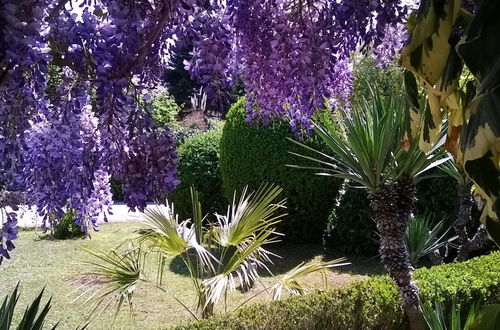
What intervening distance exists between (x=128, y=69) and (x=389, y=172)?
6.74 feet

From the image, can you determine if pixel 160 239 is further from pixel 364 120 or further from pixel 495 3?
pixel 495 3

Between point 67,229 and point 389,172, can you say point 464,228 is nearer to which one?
point 389,172

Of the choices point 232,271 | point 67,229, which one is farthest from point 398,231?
point 67,229

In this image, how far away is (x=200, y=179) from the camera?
826 cm

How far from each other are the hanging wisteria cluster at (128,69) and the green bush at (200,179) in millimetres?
5409

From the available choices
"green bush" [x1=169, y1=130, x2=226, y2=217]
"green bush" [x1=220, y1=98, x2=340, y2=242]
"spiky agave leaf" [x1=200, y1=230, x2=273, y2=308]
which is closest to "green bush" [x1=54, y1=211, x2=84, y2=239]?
"green bush" [x1=169, y1=130, x2=226, y2=217]

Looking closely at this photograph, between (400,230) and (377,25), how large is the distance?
5.19 ft

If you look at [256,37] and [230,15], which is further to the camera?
[256,37]

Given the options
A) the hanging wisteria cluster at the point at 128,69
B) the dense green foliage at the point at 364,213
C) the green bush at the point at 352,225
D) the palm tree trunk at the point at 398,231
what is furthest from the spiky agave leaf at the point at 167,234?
the green bush at the point at 352,225

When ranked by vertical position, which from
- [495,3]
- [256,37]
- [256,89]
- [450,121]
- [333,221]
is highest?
[256,37]

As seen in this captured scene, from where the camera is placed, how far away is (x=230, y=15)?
2.31 metres

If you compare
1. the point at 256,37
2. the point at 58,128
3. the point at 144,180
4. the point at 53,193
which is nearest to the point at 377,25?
the point at 256,37

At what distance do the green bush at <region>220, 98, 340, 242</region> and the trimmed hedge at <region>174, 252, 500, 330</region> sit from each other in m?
2.87

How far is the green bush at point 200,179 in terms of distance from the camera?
826 centimetres
